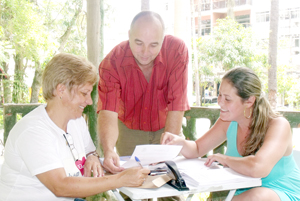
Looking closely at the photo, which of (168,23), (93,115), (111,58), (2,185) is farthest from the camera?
(168,23)

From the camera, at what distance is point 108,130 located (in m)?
1.83

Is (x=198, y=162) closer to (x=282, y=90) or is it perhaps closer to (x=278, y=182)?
(x=278, y=182)

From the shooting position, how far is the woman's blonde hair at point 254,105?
1.76 meters

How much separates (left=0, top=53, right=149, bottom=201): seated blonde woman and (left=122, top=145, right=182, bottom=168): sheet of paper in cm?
15

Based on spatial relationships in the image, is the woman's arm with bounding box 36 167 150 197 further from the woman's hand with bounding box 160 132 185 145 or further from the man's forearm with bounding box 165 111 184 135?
the man's forearm with bounding box 165 111 184 135

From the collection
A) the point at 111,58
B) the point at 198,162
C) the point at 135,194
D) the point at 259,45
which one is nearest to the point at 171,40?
the point at 111,58

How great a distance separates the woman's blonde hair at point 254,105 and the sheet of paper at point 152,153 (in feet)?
1.75

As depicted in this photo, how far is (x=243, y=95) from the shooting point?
1.80 metres

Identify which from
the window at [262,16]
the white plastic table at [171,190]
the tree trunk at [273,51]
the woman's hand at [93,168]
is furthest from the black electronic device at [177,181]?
the window at [262,16]

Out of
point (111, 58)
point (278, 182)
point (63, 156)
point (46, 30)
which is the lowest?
point (278, 182)

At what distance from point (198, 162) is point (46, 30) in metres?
5.21

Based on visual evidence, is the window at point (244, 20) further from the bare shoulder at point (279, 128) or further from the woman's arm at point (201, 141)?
the bare shoulder at point (279, 128)

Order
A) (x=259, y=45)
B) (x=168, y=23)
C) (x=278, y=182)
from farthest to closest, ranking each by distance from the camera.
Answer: (x=168, y=23) → (x=259, y=45) → (x=278, y=182)

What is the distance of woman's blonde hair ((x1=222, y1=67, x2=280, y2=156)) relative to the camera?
176cm
